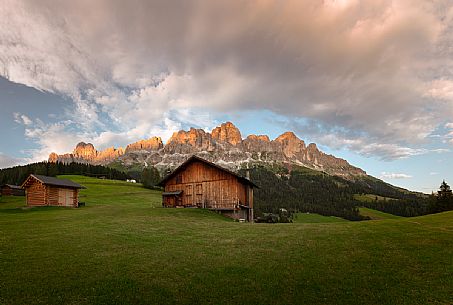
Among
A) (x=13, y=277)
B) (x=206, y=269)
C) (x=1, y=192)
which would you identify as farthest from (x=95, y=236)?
(x=1, y=192)

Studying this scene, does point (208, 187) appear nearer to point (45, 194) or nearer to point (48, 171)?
point (45, 194)

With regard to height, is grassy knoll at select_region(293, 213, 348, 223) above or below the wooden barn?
below

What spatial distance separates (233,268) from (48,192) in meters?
51.5

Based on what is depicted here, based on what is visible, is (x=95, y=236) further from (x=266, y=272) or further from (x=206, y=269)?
(x=266, y=272)

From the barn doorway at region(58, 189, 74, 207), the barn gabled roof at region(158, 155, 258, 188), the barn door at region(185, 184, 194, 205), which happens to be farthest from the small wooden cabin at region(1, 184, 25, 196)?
the barn door at region(185, 184, 194, 205)

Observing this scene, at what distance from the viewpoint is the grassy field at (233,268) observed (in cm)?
1038

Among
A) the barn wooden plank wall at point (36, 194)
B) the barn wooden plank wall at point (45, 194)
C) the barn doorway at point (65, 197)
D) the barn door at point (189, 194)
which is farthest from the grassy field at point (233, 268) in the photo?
the barn doorway at point (65, 197)

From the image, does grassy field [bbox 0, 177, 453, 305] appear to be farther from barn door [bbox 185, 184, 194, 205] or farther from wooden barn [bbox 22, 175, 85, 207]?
wooden barn [bbox 22, 175, 85, 207]

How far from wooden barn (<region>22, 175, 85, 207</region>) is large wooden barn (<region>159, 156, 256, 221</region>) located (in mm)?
19133

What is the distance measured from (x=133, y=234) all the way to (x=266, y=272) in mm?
13684

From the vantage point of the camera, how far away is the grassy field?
34.0 feet

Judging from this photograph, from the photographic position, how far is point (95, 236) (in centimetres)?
2131

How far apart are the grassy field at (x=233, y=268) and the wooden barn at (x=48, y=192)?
35556mm

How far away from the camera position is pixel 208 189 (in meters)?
51.2
